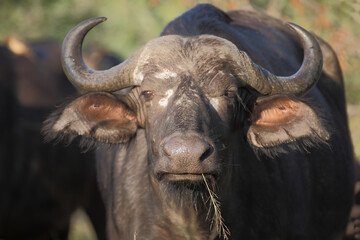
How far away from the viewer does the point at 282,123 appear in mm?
4652

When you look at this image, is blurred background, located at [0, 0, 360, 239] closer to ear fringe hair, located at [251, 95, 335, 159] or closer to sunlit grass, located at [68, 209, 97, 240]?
sunlit grass, located at [68, 209, 97, 240]

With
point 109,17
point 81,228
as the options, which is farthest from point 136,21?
point 81,228

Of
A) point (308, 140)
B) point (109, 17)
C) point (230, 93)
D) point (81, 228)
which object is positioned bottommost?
point (81, 228)

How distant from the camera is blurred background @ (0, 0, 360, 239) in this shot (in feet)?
30.9

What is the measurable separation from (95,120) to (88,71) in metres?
0.35

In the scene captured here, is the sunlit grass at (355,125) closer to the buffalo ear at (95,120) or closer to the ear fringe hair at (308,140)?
the ear fringe hair at (308,140)

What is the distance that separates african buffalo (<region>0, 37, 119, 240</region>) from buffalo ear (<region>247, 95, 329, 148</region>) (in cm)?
433

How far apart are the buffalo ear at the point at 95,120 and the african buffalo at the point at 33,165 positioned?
12.5ft

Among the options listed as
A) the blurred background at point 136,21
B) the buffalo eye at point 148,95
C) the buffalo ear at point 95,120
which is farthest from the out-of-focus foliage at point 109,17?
the buffalo eye at point 148,95

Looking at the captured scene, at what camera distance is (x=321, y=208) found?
18.9ft

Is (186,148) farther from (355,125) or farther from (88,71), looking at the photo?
(355,125)

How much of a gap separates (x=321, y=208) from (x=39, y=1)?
1114 cm

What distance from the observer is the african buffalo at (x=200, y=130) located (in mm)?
4254

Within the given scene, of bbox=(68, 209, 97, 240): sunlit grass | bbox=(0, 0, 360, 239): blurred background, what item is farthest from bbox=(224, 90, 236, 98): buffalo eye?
bbox=(68, 209, 97, 240): sunlit grass
